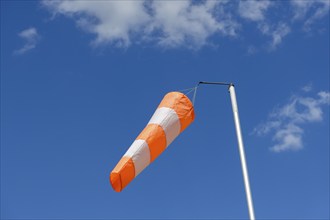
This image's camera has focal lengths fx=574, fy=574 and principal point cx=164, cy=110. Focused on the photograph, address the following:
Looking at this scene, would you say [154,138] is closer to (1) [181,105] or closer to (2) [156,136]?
(2) [156,136]

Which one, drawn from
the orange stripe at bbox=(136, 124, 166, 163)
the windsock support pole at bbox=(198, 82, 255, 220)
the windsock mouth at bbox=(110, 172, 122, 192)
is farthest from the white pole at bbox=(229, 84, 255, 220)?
the windsock mouth at bbox=(110, 172, 122, 192)

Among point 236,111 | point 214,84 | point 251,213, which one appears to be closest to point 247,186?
point 251,213

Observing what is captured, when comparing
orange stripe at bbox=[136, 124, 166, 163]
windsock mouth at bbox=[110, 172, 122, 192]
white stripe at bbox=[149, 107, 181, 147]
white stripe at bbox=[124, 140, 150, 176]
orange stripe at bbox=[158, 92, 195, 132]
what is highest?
orange stripe at bbox=[158, 92, 195, 132]

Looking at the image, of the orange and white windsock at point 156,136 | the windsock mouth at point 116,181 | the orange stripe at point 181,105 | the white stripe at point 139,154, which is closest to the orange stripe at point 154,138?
the orange and white windsock at point 156,136

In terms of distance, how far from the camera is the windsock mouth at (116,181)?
1098cm

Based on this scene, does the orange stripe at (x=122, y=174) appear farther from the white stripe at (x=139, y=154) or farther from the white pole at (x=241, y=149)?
the white pole at (x=241, y=149)

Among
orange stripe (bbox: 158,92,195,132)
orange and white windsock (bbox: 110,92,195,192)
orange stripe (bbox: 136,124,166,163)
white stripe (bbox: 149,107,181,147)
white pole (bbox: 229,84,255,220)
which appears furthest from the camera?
orange stripe (bbox: 158,92,195,132)

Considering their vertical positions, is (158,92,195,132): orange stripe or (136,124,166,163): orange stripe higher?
(158,92,195,132): orange stripe

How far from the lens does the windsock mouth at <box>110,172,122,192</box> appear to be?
36.0 ft

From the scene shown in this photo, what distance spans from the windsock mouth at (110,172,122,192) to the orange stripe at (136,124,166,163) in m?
0.96

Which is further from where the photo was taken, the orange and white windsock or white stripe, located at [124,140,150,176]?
white stripe, located at [124,140,150,176]

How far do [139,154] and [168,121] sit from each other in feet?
3.12

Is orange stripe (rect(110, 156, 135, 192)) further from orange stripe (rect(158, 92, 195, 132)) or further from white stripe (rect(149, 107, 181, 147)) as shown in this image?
orange stripe (rect(158, 92, 195, 132))

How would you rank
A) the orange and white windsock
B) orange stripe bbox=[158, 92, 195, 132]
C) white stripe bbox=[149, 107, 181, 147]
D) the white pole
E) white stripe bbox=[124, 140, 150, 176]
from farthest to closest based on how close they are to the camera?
orange stripe bbox=[158, 92, 195, 132], white stripe bbox=[149, 107, 181, 147], white stripe bbox=[124, 140, 150, 176], the orange and white windsock, the white pole
